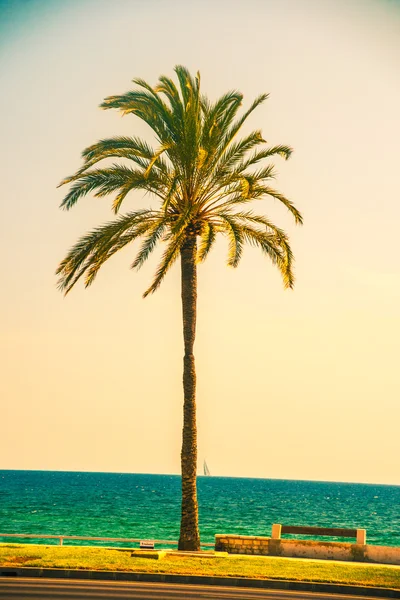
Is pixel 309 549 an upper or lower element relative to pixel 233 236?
lower

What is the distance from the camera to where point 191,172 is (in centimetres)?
2638

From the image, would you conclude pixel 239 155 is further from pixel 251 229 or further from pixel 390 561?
A: pixel 390 561

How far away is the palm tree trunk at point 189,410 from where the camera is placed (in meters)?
25.2

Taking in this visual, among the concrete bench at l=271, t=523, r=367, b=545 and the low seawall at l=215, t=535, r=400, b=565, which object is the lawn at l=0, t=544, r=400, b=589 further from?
the concrete bench at l=271, t=523, r=367, b=545

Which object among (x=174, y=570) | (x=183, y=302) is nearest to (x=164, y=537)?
(x=183, y=302)

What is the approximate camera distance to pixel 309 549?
24.8 metres

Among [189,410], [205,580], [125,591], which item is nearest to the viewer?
[125,591]

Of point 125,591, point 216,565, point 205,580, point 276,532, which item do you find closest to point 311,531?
point 276,532

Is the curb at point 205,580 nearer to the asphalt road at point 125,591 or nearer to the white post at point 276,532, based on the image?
the asphalt road at point 125,591

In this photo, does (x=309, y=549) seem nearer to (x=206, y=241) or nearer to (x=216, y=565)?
(x=216, y=565)

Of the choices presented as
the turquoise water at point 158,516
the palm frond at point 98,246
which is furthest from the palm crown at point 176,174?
the turquoise water at point 158,516

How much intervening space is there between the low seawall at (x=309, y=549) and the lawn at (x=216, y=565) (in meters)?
1.12

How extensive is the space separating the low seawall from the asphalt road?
19.4 ft

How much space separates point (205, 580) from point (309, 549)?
238 inches
